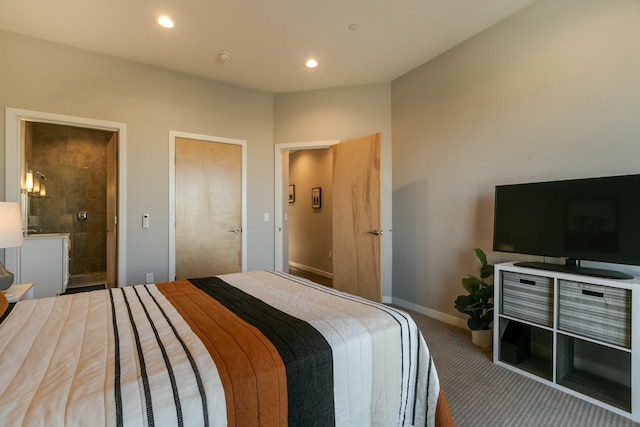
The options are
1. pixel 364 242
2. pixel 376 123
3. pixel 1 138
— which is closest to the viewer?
pixel 1 138

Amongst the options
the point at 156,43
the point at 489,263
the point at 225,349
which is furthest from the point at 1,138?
the point at 489,263

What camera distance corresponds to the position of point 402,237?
3.59 m

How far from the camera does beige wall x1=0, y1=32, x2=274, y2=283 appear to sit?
110 inches

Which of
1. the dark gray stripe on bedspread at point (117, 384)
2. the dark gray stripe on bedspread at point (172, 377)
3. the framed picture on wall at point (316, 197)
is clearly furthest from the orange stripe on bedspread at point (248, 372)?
the framed picture on wall at point (316, 197)

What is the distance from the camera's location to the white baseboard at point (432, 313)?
2962mm

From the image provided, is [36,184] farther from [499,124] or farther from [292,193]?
[499,124]

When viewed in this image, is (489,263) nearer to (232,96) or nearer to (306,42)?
(306,42)

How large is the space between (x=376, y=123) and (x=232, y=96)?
189cm

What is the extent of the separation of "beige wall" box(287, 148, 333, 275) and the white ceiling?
6.91 feet

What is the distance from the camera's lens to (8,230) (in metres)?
1.94

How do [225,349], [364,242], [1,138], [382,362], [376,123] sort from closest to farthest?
[225,349]
[382,362]
[1,138]
[364,242]
[376,123]

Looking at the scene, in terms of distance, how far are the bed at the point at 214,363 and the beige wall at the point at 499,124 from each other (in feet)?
6.17

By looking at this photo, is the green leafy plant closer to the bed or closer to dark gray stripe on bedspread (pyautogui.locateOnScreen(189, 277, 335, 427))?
the bed

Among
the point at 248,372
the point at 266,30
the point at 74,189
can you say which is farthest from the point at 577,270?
the point at 74,189
